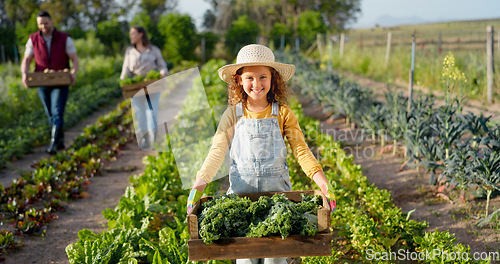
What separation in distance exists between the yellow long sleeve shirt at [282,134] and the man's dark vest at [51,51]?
4.41m

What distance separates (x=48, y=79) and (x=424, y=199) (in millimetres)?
5046

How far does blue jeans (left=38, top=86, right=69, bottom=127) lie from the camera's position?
602 cm

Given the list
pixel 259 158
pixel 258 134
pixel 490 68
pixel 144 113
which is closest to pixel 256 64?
pixel 258 134

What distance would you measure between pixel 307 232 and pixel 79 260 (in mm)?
1722

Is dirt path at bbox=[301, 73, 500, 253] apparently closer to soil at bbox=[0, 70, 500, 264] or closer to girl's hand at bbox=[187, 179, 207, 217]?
soil at bbox=[0, 70, 500, 264]

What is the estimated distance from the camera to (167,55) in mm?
24266

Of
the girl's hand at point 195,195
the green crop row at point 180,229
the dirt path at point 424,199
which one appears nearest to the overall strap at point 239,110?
the girl's hand at point 195,195

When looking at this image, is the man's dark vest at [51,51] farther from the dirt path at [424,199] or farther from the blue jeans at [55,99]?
the dirt path at [424,199]

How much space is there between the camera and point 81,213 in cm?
446

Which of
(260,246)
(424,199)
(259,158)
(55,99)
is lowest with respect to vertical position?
(424,199)

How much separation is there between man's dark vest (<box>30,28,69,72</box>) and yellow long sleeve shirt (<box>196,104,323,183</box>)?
14.5 ft

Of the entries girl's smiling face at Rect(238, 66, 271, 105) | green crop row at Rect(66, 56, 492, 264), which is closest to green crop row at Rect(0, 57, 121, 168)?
green crop row at Rect(66, 56, 492, 264)

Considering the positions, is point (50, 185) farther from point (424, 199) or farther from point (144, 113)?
point (424, 199)

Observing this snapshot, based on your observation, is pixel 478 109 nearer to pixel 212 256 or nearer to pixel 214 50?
pixel 212 256
